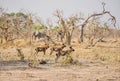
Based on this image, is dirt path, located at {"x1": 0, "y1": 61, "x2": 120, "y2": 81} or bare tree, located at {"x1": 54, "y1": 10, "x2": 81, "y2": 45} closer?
dirt path, located at {"x1": 0, "y1": 61, "x2": 120, "y2": 81}

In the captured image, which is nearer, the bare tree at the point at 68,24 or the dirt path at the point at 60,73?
the dirt path at the point at 60,73

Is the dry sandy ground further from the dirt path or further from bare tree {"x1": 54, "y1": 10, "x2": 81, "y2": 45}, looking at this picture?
bare tree {"x1": 54, "y1": 10, "x2": 81, "y2": 45}

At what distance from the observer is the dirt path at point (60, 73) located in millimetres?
12711

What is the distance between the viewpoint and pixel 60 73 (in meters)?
14.0

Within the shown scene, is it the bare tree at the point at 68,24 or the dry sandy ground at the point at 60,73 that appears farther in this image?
the bare tree at the point at 68,24

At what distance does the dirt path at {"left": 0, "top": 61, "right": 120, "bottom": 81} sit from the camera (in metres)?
12.7

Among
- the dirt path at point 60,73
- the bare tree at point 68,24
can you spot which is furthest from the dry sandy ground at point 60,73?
the bare tree at point 68,24

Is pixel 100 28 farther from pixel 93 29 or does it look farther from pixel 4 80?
pixel 4 80

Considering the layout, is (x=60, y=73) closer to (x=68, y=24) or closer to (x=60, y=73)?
(x=60, y=73)

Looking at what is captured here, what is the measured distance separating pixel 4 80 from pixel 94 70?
460cm

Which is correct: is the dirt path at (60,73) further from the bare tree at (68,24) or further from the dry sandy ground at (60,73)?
the bare tree at (68,24)

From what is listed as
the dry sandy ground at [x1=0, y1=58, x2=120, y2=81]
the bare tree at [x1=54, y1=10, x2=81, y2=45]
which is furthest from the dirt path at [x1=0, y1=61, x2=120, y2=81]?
the bare tree at [x1=54, y1=10, x2=81, y2=45]

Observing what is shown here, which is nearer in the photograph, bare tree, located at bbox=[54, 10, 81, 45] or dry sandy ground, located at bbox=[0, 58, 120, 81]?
dry sandy ground, located at bbox=[0, 58, 120, 81]

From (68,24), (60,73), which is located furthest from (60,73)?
(68,24)
